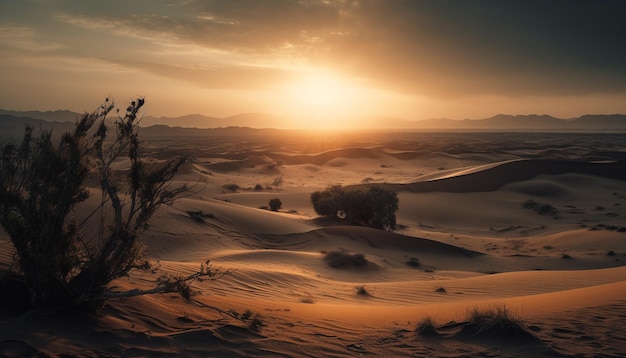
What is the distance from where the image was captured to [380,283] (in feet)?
42.8

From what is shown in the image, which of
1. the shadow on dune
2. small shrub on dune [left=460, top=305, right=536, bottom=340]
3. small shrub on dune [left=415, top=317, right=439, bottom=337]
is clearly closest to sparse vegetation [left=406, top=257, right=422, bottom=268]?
small shrub on dune [left=460, top=305, right=536, bottom=340]

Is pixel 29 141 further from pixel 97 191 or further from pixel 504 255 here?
pixel 504 255

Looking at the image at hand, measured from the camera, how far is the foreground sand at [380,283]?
5.88 metres

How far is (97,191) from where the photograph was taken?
20.0 metres

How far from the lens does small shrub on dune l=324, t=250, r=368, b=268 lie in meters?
15.5

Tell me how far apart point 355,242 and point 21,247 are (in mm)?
14772

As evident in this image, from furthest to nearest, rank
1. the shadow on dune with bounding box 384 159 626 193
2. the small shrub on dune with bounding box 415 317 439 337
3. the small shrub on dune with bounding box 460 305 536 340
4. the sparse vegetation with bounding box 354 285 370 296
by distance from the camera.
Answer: the shadow on dune with bounding box 384 159 626 193 → the sparse vegetation with bounding box 354 285 370 296 → the small shrub on dune with bounding box 415 317 439 337 → the small shrub on dune with bounding box 460 305 536 340

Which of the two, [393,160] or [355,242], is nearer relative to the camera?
[355,242]

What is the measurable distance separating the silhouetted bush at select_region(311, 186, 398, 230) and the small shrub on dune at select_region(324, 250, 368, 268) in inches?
308

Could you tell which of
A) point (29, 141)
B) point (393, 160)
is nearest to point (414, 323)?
point (29, 141)

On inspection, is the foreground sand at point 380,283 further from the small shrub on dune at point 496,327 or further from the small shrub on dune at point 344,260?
the small shrub on dune at point 344,260

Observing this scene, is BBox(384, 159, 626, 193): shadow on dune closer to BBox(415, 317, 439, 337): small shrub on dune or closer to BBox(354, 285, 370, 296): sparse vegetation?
BBox(354, 285, 370, 296): sparse vegetation

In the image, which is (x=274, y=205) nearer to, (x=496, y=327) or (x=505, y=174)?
(x=505, y=174)

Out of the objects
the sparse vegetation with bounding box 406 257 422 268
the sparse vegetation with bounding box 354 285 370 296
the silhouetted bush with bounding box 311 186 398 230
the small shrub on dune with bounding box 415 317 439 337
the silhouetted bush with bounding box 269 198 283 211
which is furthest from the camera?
the silhouetted bush with bounding box 269 198 283 211
